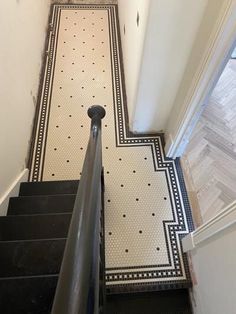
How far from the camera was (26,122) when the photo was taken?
2.09 meters

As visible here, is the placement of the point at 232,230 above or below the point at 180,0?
below

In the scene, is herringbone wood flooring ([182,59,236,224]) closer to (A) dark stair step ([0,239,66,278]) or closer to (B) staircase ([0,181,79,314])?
(B) staircase ([0,181,79,314])

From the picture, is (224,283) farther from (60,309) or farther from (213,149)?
(213,149)

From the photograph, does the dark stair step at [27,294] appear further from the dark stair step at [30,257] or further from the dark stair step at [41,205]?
the dark stair step at [41,205]

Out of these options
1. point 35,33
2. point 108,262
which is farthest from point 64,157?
point 35,33

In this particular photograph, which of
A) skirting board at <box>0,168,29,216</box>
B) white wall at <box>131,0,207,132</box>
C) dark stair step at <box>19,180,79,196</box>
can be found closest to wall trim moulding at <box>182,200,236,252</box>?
dark stair step at <box>19,180,79,196</box>

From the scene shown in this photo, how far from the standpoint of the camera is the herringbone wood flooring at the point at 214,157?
193cm

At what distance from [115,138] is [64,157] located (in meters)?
0.46

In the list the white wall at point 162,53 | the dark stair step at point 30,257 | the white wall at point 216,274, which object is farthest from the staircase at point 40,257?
the white wall at point 162,53

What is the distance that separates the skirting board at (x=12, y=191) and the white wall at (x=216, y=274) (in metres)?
1.18

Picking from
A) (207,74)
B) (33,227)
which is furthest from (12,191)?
(207,74)

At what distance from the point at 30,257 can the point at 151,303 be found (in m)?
0.81

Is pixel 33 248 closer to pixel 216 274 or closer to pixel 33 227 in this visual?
pixel 33 227

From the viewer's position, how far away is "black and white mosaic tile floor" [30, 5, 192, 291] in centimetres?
170
